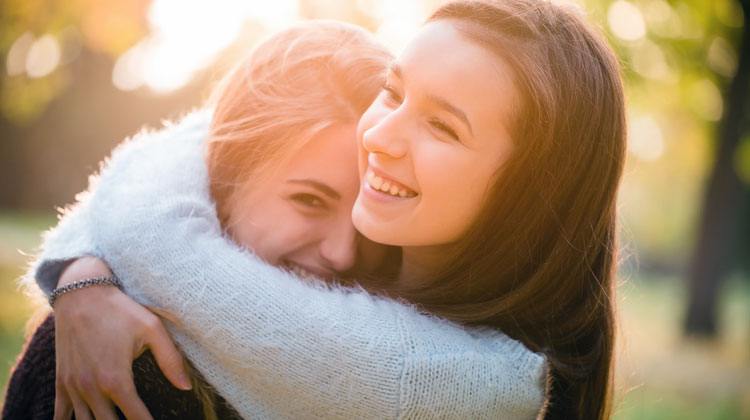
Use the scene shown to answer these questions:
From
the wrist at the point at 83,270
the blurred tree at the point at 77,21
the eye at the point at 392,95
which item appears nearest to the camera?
the wrist at the point at 83,270

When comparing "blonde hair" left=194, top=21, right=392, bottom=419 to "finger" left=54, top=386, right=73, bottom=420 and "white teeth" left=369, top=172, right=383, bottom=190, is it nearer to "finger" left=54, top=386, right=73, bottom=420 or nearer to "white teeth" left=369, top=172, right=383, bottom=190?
"white teeth" left=369, top=172, right=383, bottom=190

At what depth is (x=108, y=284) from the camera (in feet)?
7.25

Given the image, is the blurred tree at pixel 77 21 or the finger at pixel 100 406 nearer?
the finger at pixel 100 406

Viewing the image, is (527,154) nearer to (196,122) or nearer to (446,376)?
(446,376)

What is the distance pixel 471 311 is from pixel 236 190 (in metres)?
1.00

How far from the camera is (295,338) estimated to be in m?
1.94

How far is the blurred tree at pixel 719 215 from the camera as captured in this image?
946 centimetres

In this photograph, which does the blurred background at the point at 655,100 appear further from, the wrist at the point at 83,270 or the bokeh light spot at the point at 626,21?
the wrist at the point at 83,270

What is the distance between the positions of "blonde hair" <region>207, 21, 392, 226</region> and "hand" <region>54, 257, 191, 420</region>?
0.64 meters

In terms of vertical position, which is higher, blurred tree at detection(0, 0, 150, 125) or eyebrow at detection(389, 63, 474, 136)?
eyebrow at detection(389, 63, 474, 136)

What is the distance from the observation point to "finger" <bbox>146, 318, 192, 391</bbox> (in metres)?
2.01

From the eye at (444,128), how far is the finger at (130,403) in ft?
3.75

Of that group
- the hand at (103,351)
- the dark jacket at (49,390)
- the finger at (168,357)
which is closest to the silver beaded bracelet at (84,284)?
the hand at (103,351)

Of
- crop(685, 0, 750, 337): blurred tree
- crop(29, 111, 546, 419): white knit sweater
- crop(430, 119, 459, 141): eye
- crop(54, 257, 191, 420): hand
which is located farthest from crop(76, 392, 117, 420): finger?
crop(685, 0, 750, 337): blurred tree
